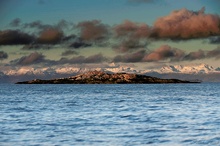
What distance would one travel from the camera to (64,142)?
36.5 meters

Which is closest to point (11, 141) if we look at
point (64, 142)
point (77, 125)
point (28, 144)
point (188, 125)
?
point (28, 144)

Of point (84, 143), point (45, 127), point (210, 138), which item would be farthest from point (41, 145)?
point (210, 138)

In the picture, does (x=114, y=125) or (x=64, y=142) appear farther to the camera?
(x=114, y=125)

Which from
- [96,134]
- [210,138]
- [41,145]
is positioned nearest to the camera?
[41,145]

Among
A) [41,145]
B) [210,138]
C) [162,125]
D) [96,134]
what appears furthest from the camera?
[162,125]

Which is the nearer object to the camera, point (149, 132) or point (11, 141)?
point (11, 141)

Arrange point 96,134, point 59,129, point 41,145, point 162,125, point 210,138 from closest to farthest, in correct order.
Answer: point 41,145 → point 210,138 → point 96,134 → point 59,129 → point 162,125

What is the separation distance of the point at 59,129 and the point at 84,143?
9.78m

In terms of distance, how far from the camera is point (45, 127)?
4716cm

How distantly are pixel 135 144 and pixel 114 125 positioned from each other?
13.9 meters

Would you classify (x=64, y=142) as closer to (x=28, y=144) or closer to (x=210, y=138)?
(x=28, y=144)

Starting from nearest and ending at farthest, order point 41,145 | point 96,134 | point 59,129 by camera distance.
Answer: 1. point 41,145
2. point 96,134
3. point 59,129

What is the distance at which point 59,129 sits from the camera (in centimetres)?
4531

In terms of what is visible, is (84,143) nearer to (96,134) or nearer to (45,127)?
(96,134)
